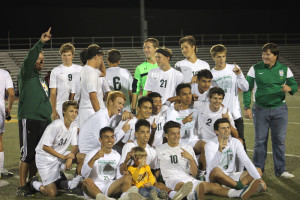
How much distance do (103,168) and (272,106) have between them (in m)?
2.88

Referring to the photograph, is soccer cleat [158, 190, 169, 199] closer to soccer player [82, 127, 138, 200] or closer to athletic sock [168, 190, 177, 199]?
athletic sock [168, 190, 177, 199]

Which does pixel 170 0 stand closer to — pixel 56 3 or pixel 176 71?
pixel 56 3

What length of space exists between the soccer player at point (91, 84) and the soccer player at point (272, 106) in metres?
2.29

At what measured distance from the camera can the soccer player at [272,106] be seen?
7230 millimetres

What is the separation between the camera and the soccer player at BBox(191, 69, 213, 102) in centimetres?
707

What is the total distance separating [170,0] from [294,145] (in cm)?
3352

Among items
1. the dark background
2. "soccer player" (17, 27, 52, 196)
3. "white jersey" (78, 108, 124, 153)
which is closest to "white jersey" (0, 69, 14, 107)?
"soccer player" (17, 27, 52, 196)

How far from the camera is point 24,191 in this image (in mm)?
6305

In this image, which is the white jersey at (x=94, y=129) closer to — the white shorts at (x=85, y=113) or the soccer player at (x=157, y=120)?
the soccer player at (x=157, y=120)

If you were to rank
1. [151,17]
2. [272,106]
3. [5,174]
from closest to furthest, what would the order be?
[272,106] → [5,174] → [151,17]

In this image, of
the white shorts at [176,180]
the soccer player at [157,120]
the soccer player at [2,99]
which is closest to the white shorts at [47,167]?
the soccer player at [2,99]

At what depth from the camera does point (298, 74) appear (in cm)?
3120

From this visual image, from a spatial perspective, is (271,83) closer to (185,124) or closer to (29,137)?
(185,124)

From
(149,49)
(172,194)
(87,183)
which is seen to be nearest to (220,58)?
(149,49)
